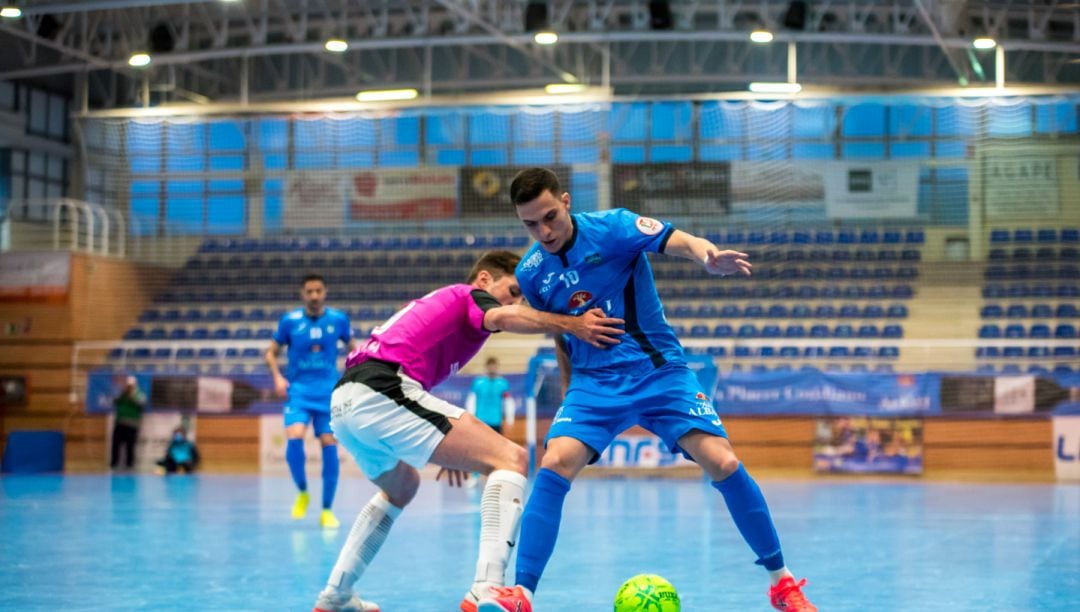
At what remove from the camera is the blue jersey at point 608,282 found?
5145mm

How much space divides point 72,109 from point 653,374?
1302 inches

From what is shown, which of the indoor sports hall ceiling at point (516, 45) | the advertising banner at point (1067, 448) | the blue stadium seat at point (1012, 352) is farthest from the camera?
the indoor sports hall ceiling at point (516, 45)

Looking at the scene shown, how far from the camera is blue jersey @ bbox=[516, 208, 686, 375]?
5.14m

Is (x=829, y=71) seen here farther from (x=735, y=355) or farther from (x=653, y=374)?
(x=653, y=374)

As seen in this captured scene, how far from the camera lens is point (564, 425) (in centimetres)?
509

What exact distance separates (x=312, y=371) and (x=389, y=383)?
227 inches

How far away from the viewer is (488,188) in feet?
94.0

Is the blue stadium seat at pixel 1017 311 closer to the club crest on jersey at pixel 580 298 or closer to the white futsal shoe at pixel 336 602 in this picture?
the club crest on jersey at pixel 580 298

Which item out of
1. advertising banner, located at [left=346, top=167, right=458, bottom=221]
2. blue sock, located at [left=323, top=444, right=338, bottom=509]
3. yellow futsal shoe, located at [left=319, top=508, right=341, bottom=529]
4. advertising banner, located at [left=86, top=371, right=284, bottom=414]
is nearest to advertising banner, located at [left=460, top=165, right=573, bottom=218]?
advertising banner, located at [left=346, top=167, right=458, bottom=221]

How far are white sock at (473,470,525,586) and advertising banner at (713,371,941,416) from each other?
581 inches

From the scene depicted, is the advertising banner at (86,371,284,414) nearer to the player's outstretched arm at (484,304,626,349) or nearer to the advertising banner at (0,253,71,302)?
the advertising banner at (0,253,71,302)

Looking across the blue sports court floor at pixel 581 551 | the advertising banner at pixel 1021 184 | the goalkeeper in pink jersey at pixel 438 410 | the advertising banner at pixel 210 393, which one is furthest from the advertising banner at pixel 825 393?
the goalkeeper in pink jersey at pixel 438 410

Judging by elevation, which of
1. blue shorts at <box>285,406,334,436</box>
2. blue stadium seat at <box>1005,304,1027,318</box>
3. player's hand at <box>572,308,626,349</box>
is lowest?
blue shorts at <box>285,406,334,436</box>

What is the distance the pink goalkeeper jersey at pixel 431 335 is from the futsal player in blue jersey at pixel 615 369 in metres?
0.31
